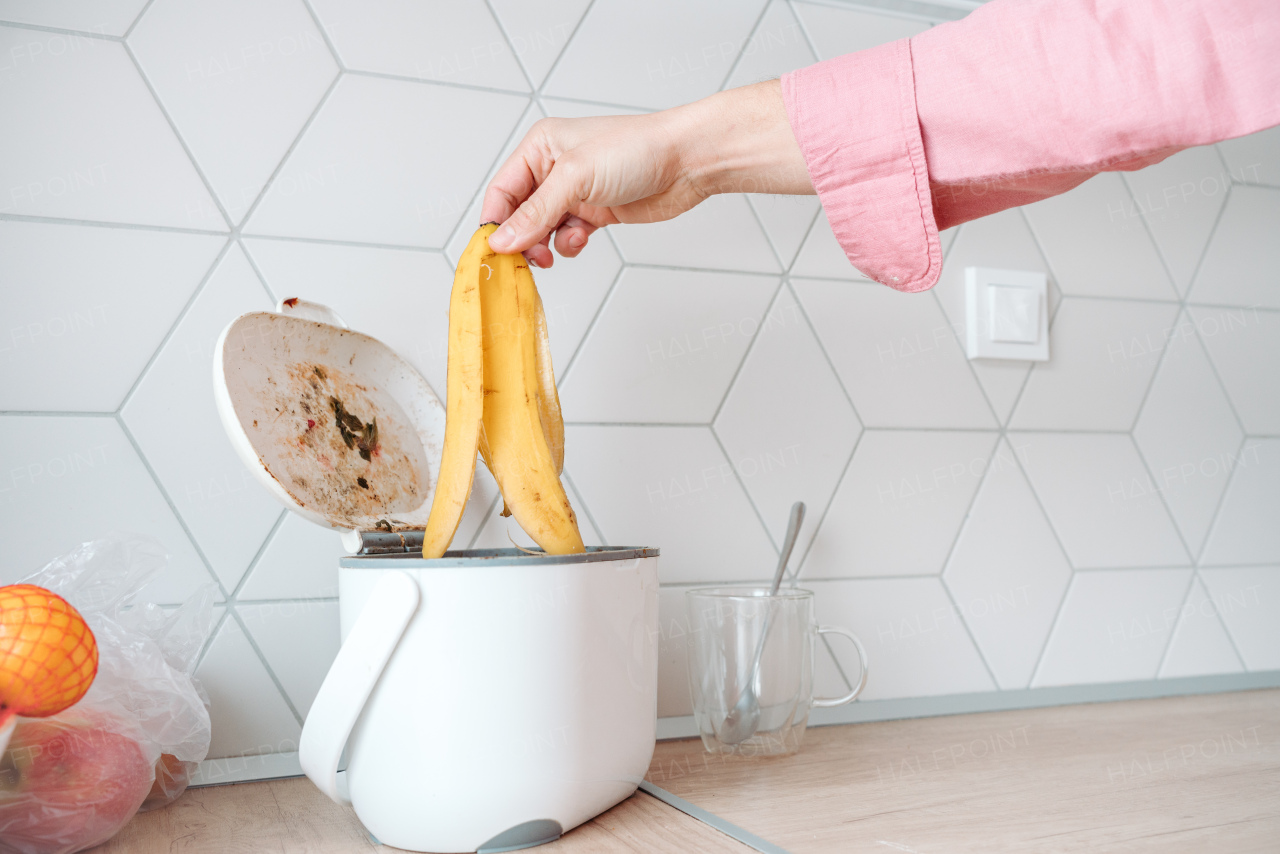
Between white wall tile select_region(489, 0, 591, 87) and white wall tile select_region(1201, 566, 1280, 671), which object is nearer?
white wall tile select_region(489, 0, 591, 87)

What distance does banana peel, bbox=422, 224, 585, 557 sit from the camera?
1.67 ft

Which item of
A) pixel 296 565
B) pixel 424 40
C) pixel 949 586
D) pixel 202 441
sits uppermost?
pixel 424 40

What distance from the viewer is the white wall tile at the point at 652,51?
2.63ft

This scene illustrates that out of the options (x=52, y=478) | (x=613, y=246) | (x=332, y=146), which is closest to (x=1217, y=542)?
(x=613, y=246)

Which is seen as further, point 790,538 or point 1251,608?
point 1251,608

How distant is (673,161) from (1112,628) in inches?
28.1

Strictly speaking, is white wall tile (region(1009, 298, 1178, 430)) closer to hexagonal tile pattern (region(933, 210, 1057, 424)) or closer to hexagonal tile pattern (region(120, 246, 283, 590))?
hexagonal tile pattern (region(933, 210, 1057, 424))

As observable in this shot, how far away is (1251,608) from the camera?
0.99m

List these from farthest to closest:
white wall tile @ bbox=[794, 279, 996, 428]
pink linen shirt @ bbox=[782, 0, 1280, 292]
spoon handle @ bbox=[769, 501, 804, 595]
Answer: white wall tile @ bbox=[794, 279, 996, 428], spoon handle @ bbox=[769, 501, 804, 595], pink linen shirt @ bbox=[782, 0, 1280, 292]

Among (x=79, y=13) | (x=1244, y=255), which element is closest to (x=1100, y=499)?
(x=1244, y=255)

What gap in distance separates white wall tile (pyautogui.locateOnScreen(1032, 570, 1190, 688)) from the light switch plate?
9.9 inches

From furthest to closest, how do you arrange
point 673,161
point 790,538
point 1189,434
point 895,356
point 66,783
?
1. point 1189,434
2. point 895,356
3. point 790,538
4. point 673,161
5. point 66,783

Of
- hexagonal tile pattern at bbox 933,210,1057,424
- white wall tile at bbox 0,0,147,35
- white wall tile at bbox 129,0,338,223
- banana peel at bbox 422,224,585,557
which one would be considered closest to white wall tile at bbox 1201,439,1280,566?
hexagonal tile pattern at bbox 933,210,1057,424

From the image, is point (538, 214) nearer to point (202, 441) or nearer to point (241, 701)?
point (202, 441)
